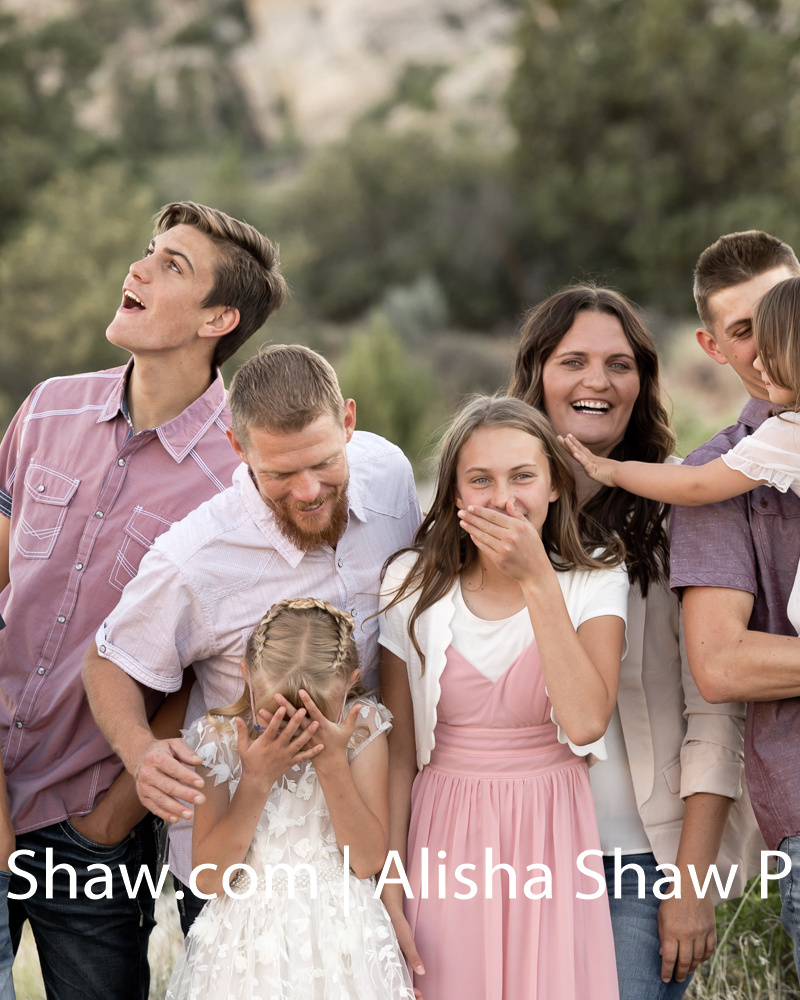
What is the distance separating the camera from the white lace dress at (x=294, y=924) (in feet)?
8.01

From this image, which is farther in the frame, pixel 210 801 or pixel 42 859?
pixel 42 859

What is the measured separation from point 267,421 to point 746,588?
1.27 meters

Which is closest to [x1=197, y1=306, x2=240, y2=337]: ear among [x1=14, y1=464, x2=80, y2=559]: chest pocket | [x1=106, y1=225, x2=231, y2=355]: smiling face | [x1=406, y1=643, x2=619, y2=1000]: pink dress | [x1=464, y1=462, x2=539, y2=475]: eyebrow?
[x1=106, y1=225, x2=231, y2=355]: smiling face

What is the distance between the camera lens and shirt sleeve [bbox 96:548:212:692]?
2715mm

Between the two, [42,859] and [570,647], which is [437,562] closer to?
[570,647]

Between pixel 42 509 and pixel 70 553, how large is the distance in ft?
0.53

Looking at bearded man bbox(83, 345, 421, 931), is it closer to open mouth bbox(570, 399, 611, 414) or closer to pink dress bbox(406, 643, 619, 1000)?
pink dress bbox(406, 643, 619, 1000)

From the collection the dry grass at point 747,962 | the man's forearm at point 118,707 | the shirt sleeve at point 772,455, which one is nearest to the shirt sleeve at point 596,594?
the shirt sleeve at point 772,455

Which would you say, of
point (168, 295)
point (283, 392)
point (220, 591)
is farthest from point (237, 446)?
point (168, 295)

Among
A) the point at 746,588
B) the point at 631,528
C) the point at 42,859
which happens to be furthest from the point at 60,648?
the point at 746,588

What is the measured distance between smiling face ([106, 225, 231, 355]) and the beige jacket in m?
1.57

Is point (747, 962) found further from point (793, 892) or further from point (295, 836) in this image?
point (295, 836)

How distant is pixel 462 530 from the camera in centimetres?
285

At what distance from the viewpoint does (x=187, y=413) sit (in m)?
3.22
